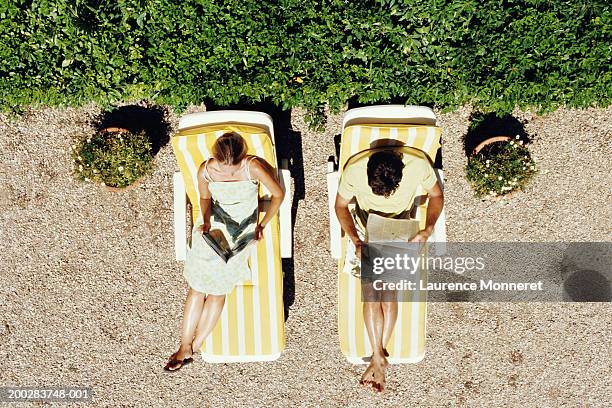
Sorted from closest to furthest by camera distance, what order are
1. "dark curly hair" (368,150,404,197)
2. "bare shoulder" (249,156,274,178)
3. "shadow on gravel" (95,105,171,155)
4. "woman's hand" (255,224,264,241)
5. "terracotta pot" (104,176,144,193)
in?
"dark curly hair" (368,150,404,197), "bare shoulder" (249,156,274,178), "woman's hand" (255,224,264,241), "terracotta pot" (104,176,144,193), "shadow on gravel" (95,105,171,155)

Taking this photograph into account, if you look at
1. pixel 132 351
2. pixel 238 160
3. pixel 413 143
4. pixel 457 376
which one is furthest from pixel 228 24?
pixel 457 376

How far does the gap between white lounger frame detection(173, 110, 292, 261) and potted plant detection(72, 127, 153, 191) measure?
1.68 ft

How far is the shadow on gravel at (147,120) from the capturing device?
19.2ft

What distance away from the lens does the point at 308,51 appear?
5.00 metres

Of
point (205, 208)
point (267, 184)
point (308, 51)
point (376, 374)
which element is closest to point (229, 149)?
point (267, 184)

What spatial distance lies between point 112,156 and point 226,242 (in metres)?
1.58

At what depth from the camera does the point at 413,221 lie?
17.2 feet

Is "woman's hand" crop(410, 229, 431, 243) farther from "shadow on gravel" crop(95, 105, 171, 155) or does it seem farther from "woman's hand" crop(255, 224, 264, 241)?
"shadow on gravel" crop(95, 105, 171, 155)

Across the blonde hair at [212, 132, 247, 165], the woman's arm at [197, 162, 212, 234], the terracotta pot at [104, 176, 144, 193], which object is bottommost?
the woman's arm at [197, 162, 212, 234]

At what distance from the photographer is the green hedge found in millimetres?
4855

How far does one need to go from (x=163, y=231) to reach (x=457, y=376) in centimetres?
385

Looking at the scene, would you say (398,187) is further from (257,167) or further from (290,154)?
(290,154)

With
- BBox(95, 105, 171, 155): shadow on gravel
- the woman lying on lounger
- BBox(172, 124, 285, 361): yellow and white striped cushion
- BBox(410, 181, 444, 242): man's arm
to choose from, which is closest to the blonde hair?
the woman lying on lounger

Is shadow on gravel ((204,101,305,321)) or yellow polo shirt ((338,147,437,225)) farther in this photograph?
shadow on gravel ((204,101,305,321))
